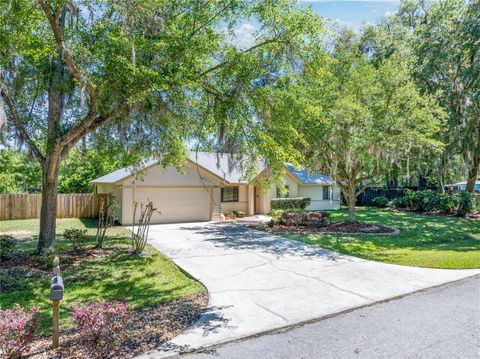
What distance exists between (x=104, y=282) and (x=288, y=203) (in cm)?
1625

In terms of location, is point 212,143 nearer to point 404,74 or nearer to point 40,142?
point 40,142

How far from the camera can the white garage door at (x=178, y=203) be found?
695 inches

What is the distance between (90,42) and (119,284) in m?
5.47

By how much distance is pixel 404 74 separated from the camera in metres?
14.3

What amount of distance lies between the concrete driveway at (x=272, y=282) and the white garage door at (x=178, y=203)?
5.47 meters

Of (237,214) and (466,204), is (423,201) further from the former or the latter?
(237,214)

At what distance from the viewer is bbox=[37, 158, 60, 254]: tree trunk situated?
9461mm

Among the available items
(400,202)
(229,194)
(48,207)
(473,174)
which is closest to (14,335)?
(48,207)

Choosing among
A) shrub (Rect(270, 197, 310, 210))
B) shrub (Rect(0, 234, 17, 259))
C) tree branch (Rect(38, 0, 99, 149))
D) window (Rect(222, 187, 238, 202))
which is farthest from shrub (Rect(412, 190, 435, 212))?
shrub (Rect(0, 234, 17, 259))

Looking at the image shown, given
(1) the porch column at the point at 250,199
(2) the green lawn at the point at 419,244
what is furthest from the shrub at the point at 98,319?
(1) the porch column at the point at 250,199

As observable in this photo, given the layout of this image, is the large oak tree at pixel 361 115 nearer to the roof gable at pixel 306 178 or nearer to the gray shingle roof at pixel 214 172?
the gray shingle roof at pixel 214 172

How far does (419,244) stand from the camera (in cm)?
1220

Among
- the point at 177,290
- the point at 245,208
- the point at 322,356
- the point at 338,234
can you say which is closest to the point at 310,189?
the point at 245,208

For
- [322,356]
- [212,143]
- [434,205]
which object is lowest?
[322,356]
